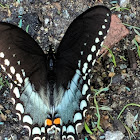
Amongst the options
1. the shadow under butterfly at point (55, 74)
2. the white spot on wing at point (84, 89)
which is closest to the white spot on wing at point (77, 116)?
the shadow under butterfly at point (55, 74)

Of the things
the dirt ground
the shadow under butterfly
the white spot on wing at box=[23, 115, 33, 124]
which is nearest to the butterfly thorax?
the shadow under butterfly

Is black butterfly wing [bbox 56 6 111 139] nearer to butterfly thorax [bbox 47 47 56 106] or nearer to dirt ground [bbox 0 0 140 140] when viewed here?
butterfly thorax [bbox 47 47 56 106]

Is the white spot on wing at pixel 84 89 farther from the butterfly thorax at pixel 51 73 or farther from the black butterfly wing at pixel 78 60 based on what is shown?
the butterfly thorax at pixel 51 73

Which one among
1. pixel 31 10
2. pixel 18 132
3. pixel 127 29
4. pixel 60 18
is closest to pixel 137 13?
pixel 127 29

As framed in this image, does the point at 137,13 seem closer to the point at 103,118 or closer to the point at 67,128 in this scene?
the point at 103,118

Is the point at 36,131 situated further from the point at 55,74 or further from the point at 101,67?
the point at 101,67

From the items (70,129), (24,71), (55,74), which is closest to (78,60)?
(55,74)

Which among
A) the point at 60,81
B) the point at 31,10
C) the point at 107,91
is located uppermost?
the point at 31,10
